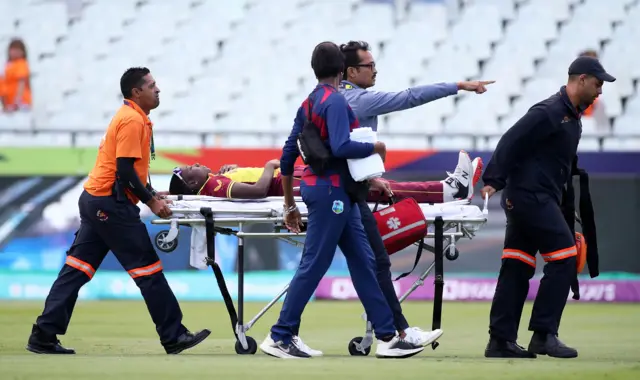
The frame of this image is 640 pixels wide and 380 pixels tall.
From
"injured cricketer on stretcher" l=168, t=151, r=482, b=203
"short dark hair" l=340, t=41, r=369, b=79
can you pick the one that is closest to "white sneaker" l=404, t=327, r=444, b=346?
"injured cricketer on stretcher" l=168, t=151, r=482, b=203

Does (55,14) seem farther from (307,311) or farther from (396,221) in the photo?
(396,221)

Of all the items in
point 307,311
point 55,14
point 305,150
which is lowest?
point 307,311

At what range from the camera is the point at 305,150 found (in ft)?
24.4

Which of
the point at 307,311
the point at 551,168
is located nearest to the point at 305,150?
the point at 551,168

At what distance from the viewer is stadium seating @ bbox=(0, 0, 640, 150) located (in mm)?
18172

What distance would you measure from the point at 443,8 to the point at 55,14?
611 cm

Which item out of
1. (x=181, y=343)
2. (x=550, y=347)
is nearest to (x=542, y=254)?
(x=550, y=347)

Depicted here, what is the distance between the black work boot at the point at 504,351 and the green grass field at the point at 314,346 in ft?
0.32

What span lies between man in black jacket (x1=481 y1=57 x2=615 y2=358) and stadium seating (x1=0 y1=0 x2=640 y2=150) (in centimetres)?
947

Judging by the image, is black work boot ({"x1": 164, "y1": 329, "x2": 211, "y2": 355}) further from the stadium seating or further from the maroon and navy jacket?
the stadium seating

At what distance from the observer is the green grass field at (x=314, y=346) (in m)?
6.37

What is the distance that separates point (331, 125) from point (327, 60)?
16.5 inches

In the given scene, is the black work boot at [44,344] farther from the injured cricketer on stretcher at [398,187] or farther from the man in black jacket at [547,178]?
the man in black jacket at [547,178]

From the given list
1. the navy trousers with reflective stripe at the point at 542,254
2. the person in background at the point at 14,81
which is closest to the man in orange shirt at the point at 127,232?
the navy trousers with reflective stripe at the point at 542,254
